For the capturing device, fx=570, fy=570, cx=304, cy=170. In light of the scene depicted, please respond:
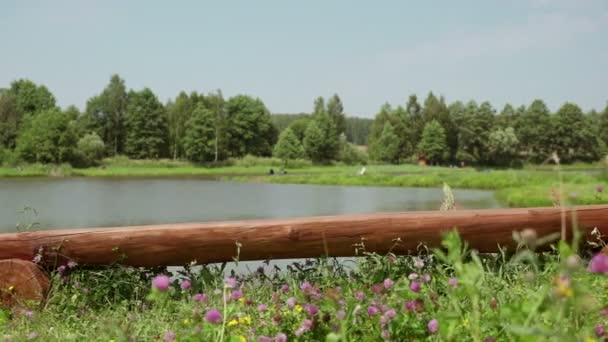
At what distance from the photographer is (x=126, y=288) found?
12.3 feet

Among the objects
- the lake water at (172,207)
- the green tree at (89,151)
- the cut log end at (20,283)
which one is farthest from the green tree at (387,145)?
the cut log end at (20,283)

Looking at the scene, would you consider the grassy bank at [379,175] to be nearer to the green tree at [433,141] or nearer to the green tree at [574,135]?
the green tree at [574,135]

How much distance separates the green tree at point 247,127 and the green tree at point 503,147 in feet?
93.0

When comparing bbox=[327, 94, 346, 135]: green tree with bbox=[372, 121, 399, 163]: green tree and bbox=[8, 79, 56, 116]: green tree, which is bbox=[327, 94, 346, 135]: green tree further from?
bbox=[8, 79, 56, 116]: green tree

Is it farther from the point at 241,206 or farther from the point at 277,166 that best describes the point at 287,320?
the point at 277,166

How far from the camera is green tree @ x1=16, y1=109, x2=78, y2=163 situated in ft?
164

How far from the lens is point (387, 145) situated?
236ft

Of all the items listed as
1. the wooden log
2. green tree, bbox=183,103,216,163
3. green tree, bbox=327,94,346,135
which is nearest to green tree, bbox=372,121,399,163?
green tree, bbox=327,94,346,135

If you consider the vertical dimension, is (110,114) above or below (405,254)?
above

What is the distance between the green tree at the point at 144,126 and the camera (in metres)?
61.7

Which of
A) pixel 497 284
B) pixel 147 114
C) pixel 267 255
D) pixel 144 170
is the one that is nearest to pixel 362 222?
pixel 267 255

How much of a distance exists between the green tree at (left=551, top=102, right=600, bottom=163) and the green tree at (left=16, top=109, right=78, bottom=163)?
59.8 metres

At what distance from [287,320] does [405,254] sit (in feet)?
5.38

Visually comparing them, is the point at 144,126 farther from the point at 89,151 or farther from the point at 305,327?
the point at 305,327
